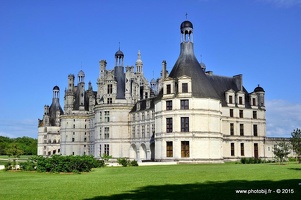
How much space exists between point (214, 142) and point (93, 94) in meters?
36.2

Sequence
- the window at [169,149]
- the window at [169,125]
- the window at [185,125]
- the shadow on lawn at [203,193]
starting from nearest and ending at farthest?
the shadow on lawn at [203,193]
the window at [185,125]
the window at [169,149]
the window at [169,125]

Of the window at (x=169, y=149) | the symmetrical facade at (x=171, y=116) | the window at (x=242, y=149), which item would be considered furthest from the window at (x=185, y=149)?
the window at (x=242, y=149)

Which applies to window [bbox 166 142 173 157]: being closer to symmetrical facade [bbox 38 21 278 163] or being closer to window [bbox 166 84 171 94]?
symmetrical facade [bbox 38 21 278 163]

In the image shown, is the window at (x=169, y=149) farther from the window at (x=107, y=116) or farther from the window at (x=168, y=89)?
the window at (x=107, y=116)

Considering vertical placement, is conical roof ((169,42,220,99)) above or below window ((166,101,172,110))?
above

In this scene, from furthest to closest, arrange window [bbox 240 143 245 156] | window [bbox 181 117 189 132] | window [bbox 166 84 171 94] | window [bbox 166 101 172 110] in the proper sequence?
window [bbox 240 143 245 156], window [bbox 166 84 171 94], window [bbox 166 101 172 110], window [bbox 181 117 189 132]

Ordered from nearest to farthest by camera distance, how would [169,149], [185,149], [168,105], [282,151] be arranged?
1. [282,151]
2. [185,149]
3. [169,149]
4. [168,105]

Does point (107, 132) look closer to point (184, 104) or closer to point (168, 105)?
point (168, 105)

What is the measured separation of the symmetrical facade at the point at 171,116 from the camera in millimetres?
48281

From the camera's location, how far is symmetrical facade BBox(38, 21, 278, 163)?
48281 millimetres

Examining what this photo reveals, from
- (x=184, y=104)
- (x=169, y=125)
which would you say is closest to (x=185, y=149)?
(x=169, y=125)

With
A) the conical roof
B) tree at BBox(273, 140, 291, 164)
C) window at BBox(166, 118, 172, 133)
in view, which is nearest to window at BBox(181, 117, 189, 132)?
window at BBox(166, 118, 172, 133)

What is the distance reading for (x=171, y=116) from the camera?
48625 millimetres

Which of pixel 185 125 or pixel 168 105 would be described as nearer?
pixel 185 125
